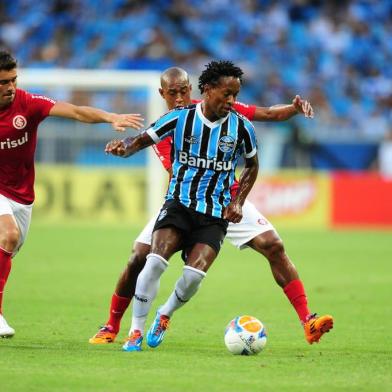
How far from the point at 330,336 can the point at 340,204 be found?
1533cm

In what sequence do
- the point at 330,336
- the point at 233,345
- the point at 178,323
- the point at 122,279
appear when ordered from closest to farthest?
the point at 233,345 < the point at 122,279 < the point at 330,336 < the point at 178,323

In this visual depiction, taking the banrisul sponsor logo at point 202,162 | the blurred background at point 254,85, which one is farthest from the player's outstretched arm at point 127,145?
the blurred background at point 254,85

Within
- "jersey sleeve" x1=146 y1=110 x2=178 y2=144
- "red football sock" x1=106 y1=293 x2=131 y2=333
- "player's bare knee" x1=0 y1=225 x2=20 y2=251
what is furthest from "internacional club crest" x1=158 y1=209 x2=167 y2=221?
"player's bare knee" x1=0 y1=225 x2=20 y2=251

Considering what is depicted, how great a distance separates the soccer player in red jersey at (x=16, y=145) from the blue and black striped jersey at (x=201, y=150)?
22.3 inches

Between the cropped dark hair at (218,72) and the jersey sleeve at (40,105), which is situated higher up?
the cropped dark hair at (218,72)

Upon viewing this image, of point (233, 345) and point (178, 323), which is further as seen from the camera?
point (178, 323)

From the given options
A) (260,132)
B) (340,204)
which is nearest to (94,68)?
(260,132)

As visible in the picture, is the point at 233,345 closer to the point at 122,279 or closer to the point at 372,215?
the point at 122,279

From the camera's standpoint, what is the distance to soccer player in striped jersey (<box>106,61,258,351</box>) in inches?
298

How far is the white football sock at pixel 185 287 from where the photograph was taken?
295 inches

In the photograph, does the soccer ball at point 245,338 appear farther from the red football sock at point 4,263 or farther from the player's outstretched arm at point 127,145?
the red football sock at point 4,263

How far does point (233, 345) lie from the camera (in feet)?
24.7

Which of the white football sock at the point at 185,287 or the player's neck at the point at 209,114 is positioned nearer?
the white football sock at the point at 185,287

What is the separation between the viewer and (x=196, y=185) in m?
7.73
